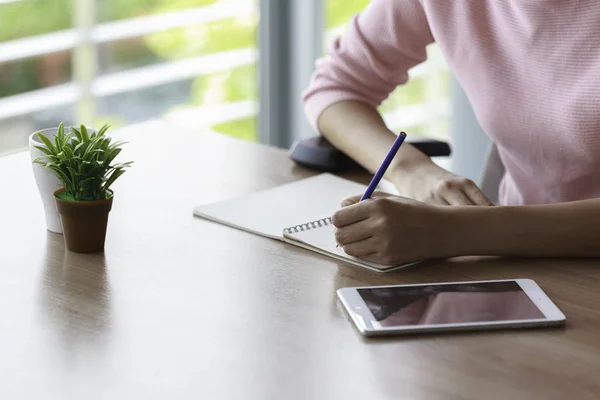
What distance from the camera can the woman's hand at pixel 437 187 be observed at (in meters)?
1.43

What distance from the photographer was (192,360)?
977mm

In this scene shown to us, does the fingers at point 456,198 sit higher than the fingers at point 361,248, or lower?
lower

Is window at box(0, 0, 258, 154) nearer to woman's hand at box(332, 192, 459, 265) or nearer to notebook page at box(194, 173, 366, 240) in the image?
notebook page at box(194, 173, 366, 240)

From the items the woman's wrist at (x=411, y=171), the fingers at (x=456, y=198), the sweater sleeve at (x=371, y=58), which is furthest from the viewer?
the sweater sleeve at (x=371, y=58)

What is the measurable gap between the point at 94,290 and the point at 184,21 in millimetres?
2435

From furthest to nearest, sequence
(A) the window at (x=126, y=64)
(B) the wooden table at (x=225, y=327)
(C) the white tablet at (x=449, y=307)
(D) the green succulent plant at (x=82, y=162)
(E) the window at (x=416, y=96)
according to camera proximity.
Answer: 1. (E) the window at (x=416, y=96)
2. (A) the window at (x=126, y=64)
3. (D) the green succulent plant at (x=82, y=162)
4. (C) the white tablet at (x=449, y=307)
5. (B) the wooden table at (x=225, y=327)

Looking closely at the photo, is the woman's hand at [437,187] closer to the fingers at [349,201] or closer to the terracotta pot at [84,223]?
the fingers at [349,201]

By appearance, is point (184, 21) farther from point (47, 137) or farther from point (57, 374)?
point (57, 374)

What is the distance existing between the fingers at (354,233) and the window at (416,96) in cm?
225

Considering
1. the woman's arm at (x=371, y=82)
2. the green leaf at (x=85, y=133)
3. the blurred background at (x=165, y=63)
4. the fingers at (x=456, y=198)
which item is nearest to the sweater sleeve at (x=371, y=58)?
the woman's arm at (x=371, y=82)

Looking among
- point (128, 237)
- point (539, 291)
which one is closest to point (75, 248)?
point (128, 237)

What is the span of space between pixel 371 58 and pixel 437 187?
1.27ft

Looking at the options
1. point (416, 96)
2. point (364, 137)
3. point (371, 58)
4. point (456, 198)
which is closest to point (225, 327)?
point (456, 198)

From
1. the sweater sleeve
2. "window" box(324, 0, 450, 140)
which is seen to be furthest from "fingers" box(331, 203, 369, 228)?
"window" box(324, 0, 450, 140)
